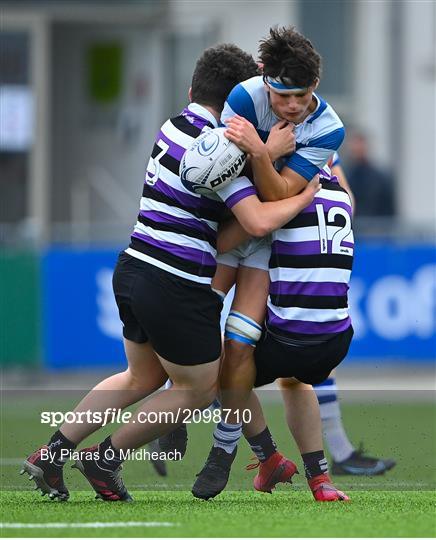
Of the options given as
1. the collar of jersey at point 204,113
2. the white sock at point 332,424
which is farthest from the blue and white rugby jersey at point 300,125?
the white sock at point 332,424

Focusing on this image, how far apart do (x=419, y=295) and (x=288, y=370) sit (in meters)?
7.08

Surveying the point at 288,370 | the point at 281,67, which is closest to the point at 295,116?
the point at 281,67

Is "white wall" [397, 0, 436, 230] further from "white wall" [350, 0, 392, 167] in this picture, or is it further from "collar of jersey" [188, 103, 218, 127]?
"collar of jersey" [188, 103, 218, 127]

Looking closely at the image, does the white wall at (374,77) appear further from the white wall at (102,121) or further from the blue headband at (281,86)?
the blue headband at (281,86)

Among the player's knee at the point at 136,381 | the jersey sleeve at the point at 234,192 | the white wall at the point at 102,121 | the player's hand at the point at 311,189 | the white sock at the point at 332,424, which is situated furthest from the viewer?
the white wall at the point at 102,121

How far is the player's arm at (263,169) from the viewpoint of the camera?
612 centimetres

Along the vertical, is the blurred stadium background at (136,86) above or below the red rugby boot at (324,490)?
above

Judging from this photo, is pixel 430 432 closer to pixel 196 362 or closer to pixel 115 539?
pixel 196 362

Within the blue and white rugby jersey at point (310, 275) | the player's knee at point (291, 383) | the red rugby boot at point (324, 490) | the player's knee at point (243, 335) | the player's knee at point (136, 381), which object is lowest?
the red rugby boot at point (324, 490)

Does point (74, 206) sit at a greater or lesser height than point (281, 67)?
lesser

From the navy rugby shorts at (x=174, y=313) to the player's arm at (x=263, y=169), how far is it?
483 mm

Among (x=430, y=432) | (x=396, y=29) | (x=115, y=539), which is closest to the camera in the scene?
(x=115, y=539)

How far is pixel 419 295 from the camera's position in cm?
1334

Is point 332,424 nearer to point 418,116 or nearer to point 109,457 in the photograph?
point 109,457
